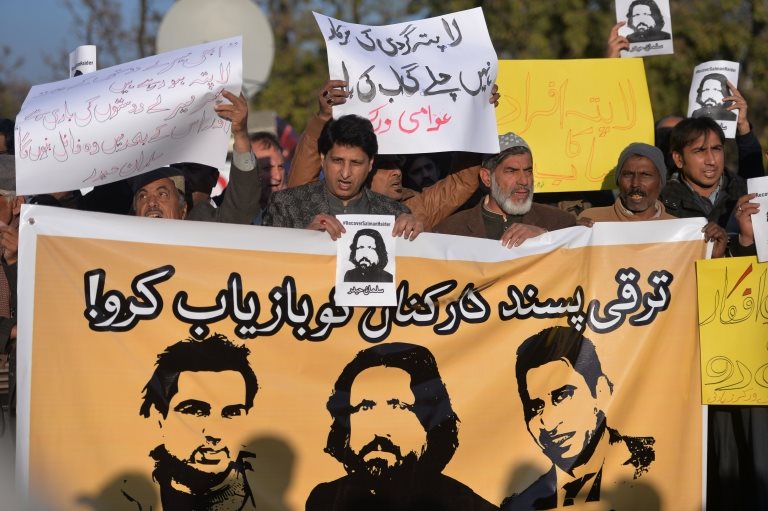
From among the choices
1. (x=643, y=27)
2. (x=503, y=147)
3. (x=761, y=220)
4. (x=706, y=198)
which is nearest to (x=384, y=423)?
(x=503, y=147)

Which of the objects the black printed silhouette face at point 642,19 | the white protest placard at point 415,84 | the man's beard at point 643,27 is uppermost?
the black printed silhouette face at point 642,19

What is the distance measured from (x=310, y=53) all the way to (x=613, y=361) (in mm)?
14391

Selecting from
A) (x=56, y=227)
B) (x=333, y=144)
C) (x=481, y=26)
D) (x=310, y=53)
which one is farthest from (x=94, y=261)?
(x=310, y=53)

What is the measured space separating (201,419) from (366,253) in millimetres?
1000

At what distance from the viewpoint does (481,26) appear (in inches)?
243

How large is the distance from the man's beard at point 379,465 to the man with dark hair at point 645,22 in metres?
3.29

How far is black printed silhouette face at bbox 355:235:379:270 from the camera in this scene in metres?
5.34

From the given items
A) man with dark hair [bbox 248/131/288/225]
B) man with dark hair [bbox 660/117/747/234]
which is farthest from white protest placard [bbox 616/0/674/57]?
man with dark hair [bbox 248/131/288/225]

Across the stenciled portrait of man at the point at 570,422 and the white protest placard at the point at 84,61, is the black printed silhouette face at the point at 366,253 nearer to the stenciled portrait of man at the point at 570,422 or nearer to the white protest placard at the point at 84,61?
the stenciled portrait of man at the point at 570,422

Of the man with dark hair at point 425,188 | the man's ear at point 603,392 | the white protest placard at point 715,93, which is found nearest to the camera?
the man's ear at point 603,392

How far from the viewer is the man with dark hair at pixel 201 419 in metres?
5.05

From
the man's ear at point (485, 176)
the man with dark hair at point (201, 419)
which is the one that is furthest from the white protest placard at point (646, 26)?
the man with dark hair at point (201, 419)

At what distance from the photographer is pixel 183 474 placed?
5066 millimetres

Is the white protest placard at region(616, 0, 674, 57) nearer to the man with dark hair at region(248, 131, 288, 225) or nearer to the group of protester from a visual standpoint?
the group of protester
